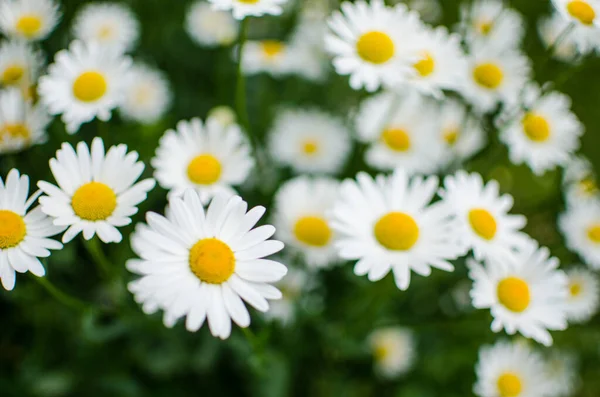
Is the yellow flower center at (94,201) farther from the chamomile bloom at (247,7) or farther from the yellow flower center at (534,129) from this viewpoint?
the yellow flower center at (534,129)

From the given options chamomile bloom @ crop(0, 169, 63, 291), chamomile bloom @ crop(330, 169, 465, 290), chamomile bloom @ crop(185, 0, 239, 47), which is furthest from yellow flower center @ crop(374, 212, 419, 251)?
chamomile bloom @ crop(185, 0, 239, 47)

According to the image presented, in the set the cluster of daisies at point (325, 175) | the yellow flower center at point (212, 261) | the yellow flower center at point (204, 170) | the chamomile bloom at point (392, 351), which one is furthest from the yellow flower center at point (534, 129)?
the yellow flower center at point (212, 261)

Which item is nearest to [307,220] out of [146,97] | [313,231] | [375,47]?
[313,231]

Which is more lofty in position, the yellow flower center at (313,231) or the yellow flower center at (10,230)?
the yellow flower center at (313,231)

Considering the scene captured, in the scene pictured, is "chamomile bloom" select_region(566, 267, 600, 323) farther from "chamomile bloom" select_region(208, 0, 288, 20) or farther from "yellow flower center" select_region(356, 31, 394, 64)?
"chamomile bloom" select_region(208, 0, 288, 20)

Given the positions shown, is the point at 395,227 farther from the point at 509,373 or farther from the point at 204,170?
the point at 509,373

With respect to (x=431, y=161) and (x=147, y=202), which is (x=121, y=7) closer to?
(x=147, y=202)
